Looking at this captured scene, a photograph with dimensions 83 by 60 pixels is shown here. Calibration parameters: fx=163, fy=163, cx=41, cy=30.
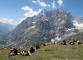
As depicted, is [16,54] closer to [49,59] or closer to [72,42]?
[49,59]

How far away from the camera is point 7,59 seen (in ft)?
143

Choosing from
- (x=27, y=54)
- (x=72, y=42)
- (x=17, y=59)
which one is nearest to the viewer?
(x=17, y=59)

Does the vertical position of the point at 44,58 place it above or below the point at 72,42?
below

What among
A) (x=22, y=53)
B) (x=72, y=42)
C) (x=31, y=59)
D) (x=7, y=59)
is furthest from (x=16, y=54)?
(x=72, y=42)

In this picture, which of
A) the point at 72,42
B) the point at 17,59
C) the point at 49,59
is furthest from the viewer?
the point at 72,42

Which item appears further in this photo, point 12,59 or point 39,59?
point 12,59

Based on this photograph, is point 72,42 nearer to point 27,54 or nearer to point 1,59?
point 27,54

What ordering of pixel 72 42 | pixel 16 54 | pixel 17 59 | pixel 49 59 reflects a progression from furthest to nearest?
pixel 72 42
pixel 16 54
pixel 17 59
pixel 49 59

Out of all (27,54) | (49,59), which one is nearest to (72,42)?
(27,54)

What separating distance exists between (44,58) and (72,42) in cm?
2918

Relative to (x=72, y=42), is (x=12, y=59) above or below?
below

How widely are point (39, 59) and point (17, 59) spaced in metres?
6.35

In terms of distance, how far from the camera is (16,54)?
167ft

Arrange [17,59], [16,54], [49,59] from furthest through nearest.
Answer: [16,54]
[17,59]
[49,59]
